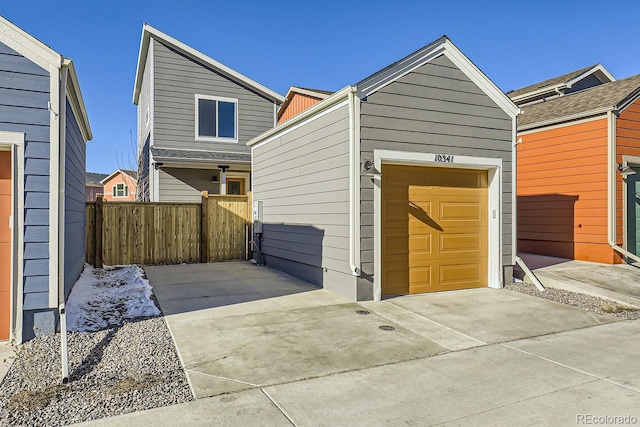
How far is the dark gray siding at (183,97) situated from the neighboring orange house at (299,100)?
5.61 ft

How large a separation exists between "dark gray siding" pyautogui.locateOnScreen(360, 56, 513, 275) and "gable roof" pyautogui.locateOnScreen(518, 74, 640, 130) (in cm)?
302

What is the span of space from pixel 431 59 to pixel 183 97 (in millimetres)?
9061

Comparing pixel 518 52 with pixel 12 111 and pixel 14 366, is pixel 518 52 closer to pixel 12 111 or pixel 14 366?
pixel 12 111

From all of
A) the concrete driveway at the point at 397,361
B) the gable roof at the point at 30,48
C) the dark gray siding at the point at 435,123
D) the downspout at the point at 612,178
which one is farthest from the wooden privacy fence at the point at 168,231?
the downspout at the point at 612,178

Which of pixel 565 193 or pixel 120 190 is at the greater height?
pixel 120 190

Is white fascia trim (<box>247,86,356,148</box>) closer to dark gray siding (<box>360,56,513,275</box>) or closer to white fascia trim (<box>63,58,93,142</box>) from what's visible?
dark gray siding (<box>360,56,513,275</box>)

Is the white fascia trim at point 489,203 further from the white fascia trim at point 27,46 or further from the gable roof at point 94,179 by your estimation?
Answer: the gable roof at point 94,179

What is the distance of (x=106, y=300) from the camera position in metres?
6.41

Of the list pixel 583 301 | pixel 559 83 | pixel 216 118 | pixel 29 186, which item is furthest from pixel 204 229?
pixel 559 83

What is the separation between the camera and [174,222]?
10523mm

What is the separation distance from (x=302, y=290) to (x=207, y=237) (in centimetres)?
440

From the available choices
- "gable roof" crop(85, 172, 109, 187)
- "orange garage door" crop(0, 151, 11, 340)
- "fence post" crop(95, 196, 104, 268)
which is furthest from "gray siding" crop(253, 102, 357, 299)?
"gable roof" crop(85, 172, 109, 187)

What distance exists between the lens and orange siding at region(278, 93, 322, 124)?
1376 centimetres

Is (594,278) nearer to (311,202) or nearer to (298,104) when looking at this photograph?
(311,202)
